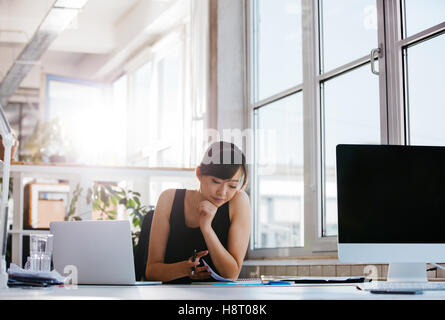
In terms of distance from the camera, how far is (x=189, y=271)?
9.23 feet

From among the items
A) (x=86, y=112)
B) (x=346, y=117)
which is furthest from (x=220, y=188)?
(x=86, y=112)

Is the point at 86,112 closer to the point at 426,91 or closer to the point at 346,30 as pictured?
the point at 346,30

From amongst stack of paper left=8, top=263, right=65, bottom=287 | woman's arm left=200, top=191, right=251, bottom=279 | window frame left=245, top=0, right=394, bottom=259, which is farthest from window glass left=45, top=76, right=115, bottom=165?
stack of paper left=8, top=263, right=65, bottom=287

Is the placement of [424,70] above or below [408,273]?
above

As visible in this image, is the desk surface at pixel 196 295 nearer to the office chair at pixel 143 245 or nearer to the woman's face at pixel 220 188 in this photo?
the woman's face at pixel 220 188

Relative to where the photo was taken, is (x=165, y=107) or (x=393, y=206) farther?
(x=165, y=107)

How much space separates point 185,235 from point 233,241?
0.22 m

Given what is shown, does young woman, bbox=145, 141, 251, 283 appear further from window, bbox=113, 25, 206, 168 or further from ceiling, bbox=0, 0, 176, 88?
ceiling, bbox=0, 0, 176, 88

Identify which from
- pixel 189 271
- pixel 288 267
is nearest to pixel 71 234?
pixel 189 271

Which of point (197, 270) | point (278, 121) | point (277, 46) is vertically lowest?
point (197, 270)

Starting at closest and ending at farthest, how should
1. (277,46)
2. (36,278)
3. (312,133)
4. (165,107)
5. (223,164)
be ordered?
(36,278) < (223,164) < (312,133) < (277,46) < (165,107)

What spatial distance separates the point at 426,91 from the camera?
9.90 ft

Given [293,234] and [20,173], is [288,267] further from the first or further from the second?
[20,173]
